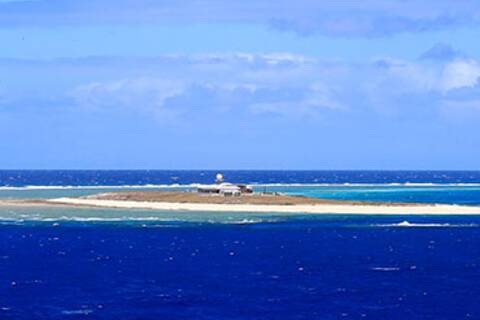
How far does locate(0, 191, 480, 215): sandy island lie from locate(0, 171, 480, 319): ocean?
19.7 meters

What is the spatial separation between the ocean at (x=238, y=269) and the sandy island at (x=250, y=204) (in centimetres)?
1971

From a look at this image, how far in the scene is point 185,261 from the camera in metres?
82.2

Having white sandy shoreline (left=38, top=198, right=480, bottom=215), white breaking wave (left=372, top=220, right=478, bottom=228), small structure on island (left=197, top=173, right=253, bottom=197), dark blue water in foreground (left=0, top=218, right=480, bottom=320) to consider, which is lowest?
dark blue water in foreground (left=0, top=218, right=480, bottom=320)

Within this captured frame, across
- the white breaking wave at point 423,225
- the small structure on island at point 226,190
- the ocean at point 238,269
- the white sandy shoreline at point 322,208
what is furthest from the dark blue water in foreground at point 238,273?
the small structure on island at point 226,190

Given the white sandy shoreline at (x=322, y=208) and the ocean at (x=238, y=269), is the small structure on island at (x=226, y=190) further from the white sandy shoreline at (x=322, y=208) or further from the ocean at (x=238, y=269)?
the ocean at (x=238, y=269)

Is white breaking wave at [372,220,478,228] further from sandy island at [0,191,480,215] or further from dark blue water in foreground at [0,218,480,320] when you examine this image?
sandy island at [0,191,480,215]

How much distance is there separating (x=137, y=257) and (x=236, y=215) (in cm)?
5202

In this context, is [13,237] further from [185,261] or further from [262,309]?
[262,309]

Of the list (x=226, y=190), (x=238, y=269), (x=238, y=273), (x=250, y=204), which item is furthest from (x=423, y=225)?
(x=226, y=190)

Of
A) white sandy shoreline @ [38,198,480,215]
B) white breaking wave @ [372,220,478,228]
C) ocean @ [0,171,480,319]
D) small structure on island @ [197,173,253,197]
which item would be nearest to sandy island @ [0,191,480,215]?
white sandy shoreline @ [38,198,480,215]

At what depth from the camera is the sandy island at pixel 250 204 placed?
14462 cm

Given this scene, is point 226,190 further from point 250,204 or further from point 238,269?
point 238,269

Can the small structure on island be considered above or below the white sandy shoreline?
above

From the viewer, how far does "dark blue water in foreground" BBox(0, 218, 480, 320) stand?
60.2 meters
